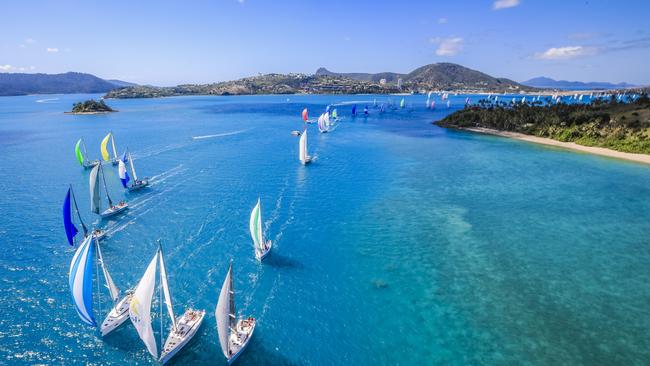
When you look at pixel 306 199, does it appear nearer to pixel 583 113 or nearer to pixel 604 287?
pixel 604 287

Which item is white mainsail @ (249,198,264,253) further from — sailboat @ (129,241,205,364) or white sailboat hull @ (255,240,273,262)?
sailboat @ (129,241,205,364)

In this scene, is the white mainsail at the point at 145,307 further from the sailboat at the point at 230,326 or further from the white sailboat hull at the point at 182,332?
the sailboat at the point at 230,326

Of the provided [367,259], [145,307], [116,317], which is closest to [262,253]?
[367,259]

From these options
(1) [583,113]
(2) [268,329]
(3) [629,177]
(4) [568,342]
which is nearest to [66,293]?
(2) [268,329]

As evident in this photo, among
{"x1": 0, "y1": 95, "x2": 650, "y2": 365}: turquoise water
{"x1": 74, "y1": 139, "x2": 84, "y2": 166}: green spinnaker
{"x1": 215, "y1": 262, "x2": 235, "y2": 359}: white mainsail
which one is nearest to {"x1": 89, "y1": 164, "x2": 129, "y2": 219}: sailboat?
{"x1": 0, "y1": 95, "x2": 650, "y2": 365}: turquoise water

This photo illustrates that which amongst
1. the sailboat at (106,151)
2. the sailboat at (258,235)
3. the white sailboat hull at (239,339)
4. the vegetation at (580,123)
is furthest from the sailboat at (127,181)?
the vegetation at (580,123)

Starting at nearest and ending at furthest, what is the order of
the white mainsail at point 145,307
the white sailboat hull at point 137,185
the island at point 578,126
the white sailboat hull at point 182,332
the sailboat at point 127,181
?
the white mainsail at point 145,307
the white sailboat hull at point 182,332
the sailboat at point 127,181
the white sailboat hull at point 137,185
the island at point 578,126

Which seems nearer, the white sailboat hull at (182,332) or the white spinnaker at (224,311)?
the white spinnaker at (224,311)
